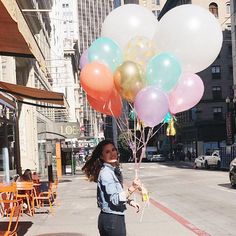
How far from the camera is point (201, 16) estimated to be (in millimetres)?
6688

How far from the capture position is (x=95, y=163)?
17.5 feet

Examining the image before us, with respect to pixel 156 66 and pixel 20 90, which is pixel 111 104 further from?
pixel 20 90

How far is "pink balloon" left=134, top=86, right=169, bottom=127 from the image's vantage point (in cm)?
637

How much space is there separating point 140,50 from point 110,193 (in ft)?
8.07

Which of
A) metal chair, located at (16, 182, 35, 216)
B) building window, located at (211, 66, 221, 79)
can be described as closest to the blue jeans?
metal chair, located at (16, 182, 35, 216)

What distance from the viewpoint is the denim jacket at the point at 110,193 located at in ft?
16.0

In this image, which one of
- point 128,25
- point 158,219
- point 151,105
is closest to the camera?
point 151,105

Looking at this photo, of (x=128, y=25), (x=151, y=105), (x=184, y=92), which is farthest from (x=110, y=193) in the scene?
(x=128, y=25)

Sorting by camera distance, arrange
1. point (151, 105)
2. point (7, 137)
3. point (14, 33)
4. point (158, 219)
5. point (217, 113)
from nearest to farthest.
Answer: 1. point (151, 105)
2. point (14, 33)
3. point (158, 219)
4. point (7, 137)
5. point (217, 113)

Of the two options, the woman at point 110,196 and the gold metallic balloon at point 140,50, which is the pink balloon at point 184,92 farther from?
the woman at point 110,196

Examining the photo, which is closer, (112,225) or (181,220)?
(112,225)

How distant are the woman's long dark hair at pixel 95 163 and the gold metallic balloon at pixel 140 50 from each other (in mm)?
1855

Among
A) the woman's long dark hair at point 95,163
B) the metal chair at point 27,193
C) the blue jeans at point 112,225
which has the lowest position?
the metal chair at point 27,193

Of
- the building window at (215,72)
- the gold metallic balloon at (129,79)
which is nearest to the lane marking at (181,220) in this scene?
the gold metallic balloon at (129,79)
